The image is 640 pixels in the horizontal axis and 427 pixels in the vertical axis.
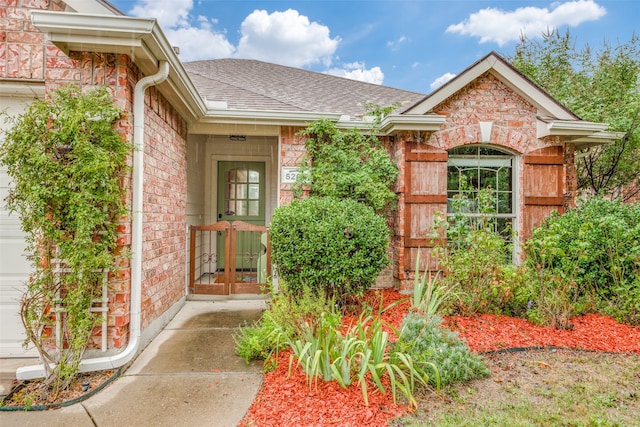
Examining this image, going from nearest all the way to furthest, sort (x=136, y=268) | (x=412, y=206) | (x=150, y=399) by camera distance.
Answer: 1. (x=150, y=399)
2. (x=136, y=268)
3. (x=412, y=206)

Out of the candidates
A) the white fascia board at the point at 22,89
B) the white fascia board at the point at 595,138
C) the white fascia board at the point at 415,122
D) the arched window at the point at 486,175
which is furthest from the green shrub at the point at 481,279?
the white fascia board at the point at 22,89

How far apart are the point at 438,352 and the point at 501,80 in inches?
186

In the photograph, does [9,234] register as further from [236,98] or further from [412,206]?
[412,206]

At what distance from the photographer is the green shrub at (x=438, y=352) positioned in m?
2.74

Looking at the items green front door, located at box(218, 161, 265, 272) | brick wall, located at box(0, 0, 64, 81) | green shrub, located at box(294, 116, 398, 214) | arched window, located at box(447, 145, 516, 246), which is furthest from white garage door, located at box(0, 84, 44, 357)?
arched window, located at box(447, 145, 516, 246)

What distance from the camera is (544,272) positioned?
4.35 meters

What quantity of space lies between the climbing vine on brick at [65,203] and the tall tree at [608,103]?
8.49 m

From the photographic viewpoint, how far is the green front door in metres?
7.21

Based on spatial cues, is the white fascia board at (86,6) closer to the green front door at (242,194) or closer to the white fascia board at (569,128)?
the green front door at (242,194)

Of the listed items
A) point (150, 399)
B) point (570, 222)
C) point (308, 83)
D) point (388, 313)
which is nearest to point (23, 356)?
point (150, 399)

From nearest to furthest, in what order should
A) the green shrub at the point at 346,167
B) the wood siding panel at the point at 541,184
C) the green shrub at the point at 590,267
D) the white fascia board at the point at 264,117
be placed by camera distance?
the green shrub at the point at 590,267 → the white fascia board at the point at 264,117 → the green shrub at the point at 346,167 → the wood siding panel at the point at 541,184

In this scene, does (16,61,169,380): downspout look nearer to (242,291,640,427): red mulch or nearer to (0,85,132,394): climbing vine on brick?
(0,85,132,394): climbing vine on brick

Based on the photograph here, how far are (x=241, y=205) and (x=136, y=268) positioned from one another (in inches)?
160

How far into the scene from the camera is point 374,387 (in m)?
2.67
